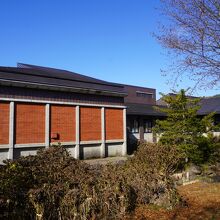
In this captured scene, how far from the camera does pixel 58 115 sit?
19906 millimetres

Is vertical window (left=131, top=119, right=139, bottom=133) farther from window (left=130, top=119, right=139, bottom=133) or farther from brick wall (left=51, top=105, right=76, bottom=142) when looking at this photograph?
brick wall (left=51, top=105, right=76, bottom=142)

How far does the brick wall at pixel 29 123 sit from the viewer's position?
17.9 meters

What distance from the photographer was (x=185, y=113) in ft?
48.2

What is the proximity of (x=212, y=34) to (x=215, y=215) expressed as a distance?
22.6 feet

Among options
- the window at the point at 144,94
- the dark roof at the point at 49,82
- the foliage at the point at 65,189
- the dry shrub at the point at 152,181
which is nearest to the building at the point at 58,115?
the dark roof at the point at 49,82

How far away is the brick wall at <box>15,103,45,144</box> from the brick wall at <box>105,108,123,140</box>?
5576mm

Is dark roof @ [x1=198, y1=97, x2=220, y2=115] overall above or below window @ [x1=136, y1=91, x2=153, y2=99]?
below

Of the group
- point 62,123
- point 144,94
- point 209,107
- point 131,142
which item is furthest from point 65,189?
point 144,94

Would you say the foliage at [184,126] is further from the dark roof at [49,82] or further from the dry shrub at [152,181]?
the dark roof at [49,82]

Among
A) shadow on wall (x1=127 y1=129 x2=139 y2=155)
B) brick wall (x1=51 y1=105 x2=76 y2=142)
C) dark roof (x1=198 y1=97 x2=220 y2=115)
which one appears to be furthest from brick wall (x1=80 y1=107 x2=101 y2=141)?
dark roof (x1=198 y1=97 x2=220 y2=115)

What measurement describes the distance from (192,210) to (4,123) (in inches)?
468

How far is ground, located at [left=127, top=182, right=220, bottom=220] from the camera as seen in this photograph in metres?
7.66

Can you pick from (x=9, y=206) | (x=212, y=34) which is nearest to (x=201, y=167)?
(x=212, y=34)

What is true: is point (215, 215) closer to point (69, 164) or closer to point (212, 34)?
point (69, 164)
